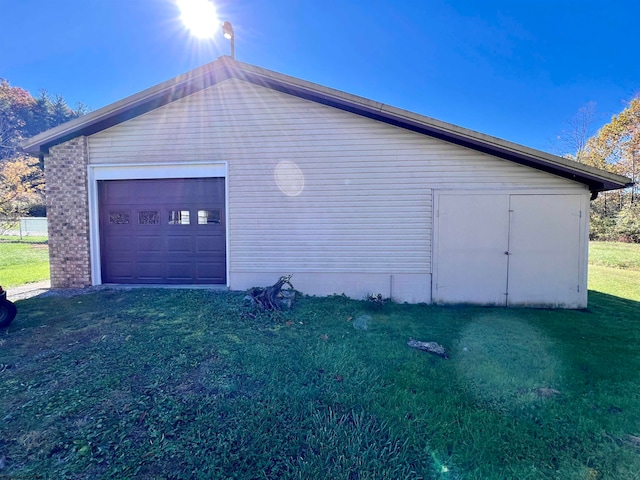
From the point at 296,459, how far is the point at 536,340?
13.2 feet

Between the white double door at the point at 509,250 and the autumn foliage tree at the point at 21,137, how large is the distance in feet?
34.2

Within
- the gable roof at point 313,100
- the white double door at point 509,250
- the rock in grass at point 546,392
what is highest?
the gable roof at point 313,100

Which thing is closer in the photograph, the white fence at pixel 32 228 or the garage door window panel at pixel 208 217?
the garage door window panel at pixel 208 217

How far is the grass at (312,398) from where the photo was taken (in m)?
2.07

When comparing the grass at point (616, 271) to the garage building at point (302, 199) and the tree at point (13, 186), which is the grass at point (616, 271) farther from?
the tree at point (13, 186)

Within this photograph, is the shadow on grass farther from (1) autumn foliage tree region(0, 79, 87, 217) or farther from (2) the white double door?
(1) autumn foliage tree region(0, 79, 87, 217)

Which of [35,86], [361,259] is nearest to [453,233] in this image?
[361,259]

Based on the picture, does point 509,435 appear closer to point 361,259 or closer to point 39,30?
point 361,259

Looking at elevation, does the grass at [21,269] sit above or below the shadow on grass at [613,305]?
above

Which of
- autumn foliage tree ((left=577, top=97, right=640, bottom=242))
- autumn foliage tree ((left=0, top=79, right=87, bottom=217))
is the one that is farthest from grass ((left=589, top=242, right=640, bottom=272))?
autumn foliage tree ((left=0, top=79, right=87, bottom=217))

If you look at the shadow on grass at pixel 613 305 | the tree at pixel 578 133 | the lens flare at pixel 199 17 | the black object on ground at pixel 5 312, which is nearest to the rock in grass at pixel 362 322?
the shadow on grass at pixel 613 305

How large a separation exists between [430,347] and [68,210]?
25.5 feet

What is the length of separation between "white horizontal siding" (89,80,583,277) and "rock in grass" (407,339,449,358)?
2333 mm

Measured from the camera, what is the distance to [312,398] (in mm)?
2795
